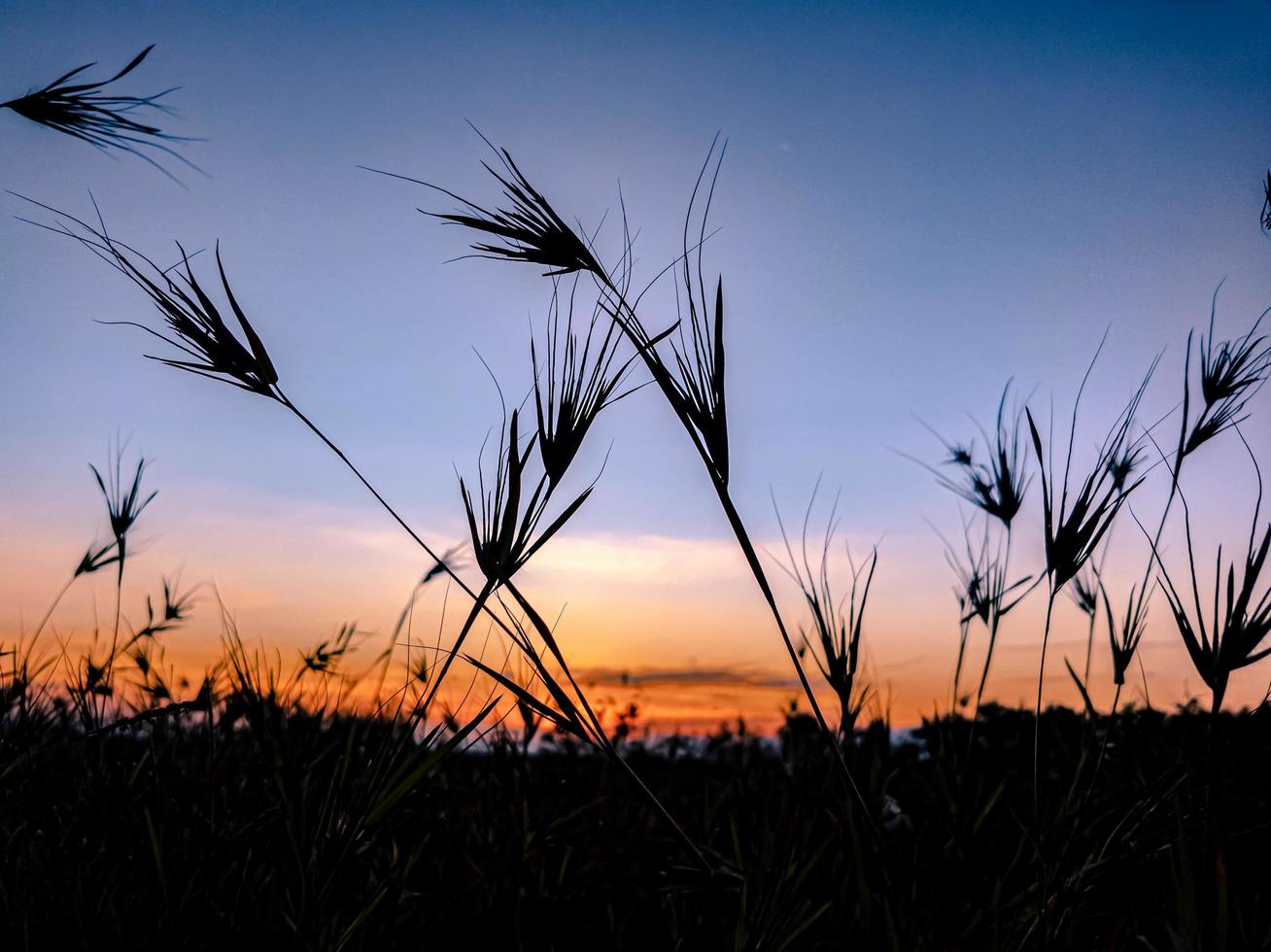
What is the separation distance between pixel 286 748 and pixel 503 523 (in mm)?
813

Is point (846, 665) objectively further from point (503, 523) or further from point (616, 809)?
point (616, 809)

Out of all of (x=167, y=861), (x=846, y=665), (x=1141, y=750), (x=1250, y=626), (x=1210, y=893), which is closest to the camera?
(x=1210, y=893)

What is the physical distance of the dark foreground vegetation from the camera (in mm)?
1311

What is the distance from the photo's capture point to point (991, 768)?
5.86 meters

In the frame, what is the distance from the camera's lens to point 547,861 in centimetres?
269

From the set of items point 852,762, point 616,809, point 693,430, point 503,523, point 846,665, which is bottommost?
point 616,809

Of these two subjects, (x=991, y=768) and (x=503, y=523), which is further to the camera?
(x=991, y=768)

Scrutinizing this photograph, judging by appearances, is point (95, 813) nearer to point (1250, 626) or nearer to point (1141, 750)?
point (1250, 626)

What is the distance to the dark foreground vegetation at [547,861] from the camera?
4.30 feet

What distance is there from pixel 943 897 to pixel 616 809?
2.56m

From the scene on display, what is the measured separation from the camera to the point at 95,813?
2.49 m

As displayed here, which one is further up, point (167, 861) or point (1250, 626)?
point (1250, 626)

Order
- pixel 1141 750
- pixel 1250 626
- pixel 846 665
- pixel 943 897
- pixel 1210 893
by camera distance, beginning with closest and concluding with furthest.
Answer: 1. pixel 1210 893
2. pixel 1250 626
3. pixel 846 665
4. pixel 943 897
5. pixel 1141 750

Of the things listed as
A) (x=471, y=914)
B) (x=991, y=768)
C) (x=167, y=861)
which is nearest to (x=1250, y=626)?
(x=471, y=914)
